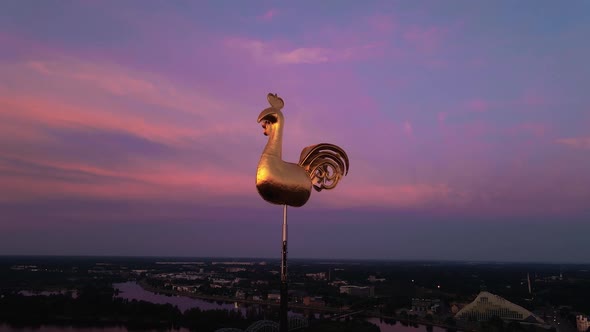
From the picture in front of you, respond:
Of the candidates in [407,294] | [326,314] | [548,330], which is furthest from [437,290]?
[548,330]

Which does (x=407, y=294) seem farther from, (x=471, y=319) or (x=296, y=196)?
(x=296, y=196)

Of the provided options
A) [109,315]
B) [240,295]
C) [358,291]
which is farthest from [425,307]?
[109,315]

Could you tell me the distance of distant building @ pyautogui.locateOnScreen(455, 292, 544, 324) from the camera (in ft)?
101

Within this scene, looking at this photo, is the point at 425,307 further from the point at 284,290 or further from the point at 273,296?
the point at 284,290

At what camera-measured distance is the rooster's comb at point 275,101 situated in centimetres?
499

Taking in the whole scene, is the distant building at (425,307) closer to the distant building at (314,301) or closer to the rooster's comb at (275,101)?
the distant building at (314,301)

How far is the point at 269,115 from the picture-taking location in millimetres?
4977

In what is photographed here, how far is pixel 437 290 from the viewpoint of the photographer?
169ft

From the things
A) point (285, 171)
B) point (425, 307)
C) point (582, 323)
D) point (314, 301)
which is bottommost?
point (314, 301)

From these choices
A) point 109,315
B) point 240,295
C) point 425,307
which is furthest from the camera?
point 240,295

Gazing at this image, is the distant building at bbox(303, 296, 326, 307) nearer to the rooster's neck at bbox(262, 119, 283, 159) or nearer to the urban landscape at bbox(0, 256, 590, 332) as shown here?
the urban landscape at bbox(0, 256, 590, 332)

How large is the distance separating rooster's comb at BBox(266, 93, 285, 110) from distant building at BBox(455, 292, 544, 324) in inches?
1154

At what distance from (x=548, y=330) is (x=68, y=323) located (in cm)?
2631

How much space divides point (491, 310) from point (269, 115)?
101 feet
